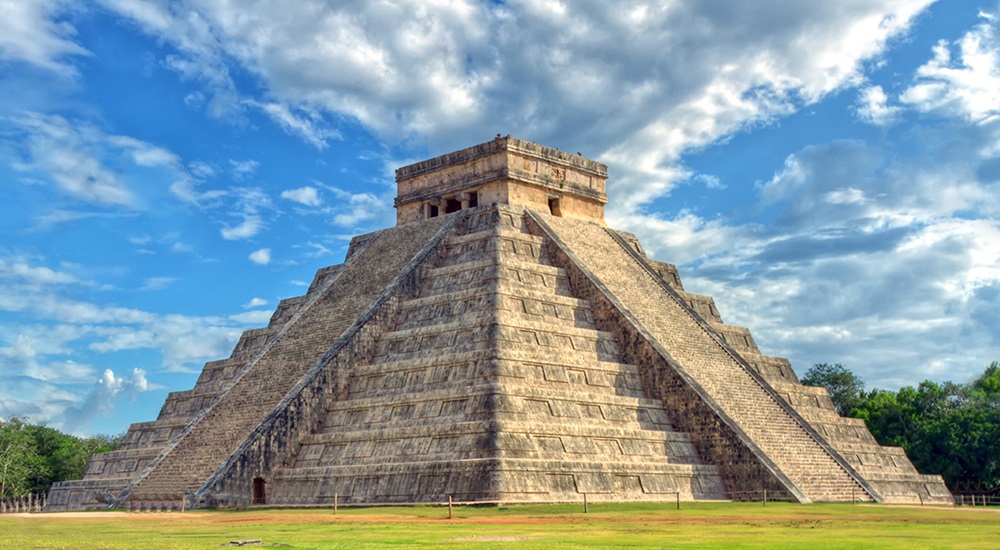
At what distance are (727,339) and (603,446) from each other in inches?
431

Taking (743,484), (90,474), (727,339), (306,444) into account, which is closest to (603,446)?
(743,484)

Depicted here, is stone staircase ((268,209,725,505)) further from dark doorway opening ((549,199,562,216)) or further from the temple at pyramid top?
dark doorway opening ((549,199,562,216))

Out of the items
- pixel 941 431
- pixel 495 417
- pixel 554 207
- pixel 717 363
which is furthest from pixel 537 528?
pixel 941 431

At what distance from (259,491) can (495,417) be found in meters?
6.70

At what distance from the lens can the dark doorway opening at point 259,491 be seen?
26375mm

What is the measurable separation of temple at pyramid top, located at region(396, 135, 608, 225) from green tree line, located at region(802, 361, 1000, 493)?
1530 centimetres

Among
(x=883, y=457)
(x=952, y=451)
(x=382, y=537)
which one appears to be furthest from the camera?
(x=952, y=451)

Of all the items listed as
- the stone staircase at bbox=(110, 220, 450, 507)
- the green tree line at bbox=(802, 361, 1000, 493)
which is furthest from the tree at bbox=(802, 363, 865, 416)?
the stone staircase at bbox=(110, 220, 450, 507)

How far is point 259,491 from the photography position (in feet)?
86.9

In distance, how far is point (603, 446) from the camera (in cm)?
2559

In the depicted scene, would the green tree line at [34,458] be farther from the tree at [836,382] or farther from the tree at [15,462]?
the tree at [836,382]

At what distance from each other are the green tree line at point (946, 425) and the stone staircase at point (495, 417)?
664 inches

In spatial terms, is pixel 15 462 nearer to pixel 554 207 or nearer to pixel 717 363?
pixel 554 207

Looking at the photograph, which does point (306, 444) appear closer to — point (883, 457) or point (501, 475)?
point (501, 475)
